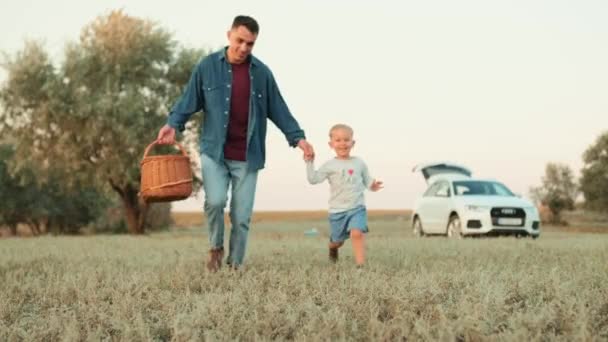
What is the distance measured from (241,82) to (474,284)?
341 cm

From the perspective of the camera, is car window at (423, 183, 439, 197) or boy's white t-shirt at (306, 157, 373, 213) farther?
car window at (423, 183, 439, 197)

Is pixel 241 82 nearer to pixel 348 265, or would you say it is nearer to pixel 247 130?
pixel 247 130

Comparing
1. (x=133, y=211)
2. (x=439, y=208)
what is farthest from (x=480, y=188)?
(x=133, y=211)

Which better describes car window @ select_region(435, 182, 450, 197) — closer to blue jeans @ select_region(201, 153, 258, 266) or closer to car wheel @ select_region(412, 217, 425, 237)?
car wheel @ select_region(412, 217, 425, 237)

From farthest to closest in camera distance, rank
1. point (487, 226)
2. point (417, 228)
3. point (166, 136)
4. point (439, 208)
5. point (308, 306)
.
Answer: point (417, 228)
point (439, 208)
point (487, 226)
point (166, 136)
point (308, 306)

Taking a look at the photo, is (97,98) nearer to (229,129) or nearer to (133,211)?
(133,211)

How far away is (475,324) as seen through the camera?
468 cm

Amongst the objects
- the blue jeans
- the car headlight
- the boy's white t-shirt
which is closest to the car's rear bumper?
the car headlight

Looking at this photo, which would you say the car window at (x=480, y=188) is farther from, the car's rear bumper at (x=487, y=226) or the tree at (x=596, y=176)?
the tree at (x=596, y=176)

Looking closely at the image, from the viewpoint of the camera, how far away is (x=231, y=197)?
859 cm

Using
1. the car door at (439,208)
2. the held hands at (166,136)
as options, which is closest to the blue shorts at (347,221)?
the held hands at (166,136)

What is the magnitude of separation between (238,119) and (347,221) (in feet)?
6.26

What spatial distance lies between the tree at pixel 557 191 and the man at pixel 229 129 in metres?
48.3

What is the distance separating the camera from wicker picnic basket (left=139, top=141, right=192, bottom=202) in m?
8.06
